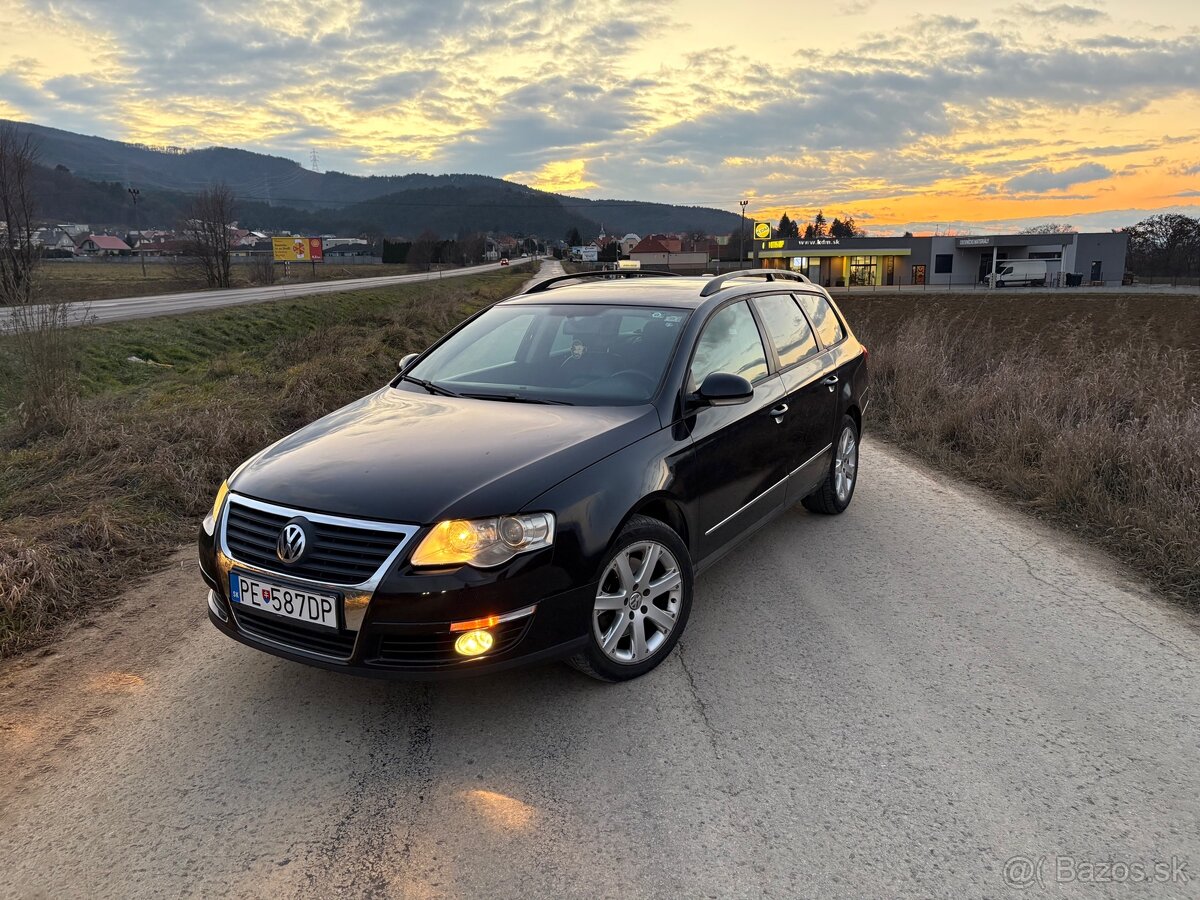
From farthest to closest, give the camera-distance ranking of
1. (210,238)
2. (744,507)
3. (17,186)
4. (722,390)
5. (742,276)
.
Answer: (210,238) < (17,186) < (742,276) < (744,507) < (722,390)

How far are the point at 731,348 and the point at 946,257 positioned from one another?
271 feet

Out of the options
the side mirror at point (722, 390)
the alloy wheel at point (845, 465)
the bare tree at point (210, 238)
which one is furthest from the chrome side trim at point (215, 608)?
the bare tree at point (210, 238)

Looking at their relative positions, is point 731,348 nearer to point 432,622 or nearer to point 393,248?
point 432,622

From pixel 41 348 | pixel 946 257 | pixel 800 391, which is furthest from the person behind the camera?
pixel 946 257

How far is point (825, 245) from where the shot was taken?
3221 inches

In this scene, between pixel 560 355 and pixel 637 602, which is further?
pixel 560 355

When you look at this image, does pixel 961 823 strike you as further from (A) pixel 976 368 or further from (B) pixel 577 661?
(A) pixel 976 368

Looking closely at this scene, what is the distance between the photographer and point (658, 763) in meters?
2.84

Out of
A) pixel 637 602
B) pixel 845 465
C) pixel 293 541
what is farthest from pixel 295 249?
pixel 637 602

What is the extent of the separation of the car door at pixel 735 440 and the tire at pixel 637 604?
36 cm

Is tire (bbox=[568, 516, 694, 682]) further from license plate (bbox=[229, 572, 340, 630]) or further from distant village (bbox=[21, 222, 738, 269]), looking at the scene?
distant village (bbox=[21, 222, 738, 269])

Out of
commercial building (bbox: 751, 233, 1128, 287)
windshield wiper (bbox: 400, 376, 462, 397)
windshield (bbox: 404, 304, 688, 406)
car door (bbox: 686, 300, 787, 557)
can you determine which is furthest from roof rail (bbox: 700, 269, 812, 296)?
commercial building (bbox: 751, 233, 1128, 287)

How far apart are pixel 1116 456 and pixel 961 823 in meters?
4.69

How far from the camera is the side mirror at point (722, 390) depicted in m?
3.80
